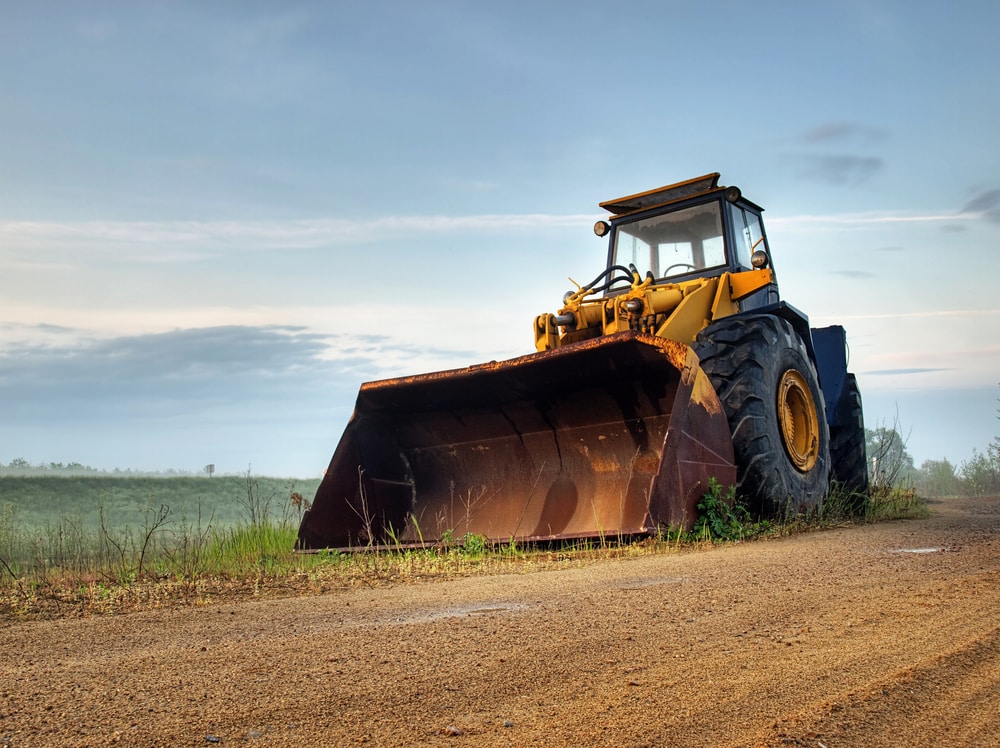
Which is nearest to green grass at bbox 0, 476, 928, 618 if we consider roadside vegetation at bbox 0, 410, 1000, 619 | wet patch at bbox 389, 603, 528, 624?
roadside vegetation at bbox 0, 410, 1000, 619

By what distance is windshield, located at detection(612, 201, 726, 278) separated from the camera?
8688 millimetres

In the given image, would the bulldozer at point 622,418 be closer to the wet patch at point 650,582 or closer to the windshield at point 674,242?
the windshield at point 674,242

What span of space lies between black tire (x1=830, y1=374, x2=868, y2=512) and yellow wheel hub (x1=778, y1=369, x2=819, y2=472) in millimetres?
1855

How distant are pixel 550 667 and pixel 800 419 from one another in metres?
6.00

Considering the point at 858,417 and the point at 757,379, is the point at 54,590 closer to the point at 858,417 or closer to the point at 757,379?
the point at 757,379

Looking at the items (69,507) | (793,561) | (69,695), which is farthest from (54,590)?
(69,507)

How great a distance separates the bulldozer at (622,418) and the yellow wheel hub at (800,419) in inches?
0.6

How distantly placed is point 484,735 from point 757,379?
212 inches

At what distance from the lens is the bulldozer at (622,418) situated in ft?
21.7

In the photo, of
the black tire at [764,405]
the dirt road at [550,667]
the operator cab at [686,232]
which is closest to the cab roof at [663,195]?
the operator cab at [686,232]

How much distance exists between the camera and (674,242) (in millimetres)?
8922

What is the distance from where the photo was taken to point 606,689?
2539mm

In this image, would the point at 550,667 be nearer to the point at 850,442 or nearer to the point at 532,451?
the point at 532,451

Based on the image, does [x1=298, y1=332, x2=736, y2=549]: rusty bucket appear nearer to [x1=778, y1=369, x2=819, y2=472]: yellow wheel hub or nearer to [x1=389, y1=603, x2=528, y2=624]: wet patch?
[x1=778, y1=369, x2=819, y2=472]: yellow wheel hub
